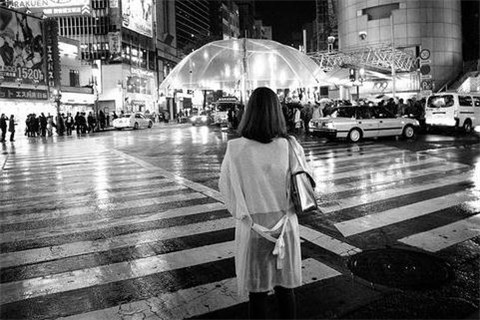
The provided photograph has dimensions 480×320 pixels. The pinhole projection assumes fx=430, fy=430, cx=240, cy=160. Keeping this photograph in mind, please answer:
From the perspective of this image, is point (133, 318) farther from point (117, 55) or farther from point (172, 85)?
point (117, 55)

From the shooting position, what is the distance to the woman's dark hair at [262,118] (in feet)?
9.26

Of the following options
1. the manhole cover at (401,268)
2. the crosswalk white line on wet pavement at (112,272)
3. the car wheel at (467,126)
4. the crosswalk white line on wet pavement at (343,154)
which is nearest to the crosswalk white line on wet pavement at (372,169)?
the crosswalk white line on wet pavement at (343,154)

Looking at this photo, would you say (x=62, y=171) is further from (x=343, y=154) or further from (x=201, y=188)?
(x=343, y=154)

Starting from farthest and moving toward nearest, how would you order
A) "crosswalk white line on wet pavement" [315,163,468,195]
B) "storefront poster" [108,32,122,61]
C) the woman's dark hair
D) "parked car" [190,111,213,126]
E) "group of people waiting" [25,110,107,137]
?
"storefront poster" [108,32,122,61], "parked car" [190,111,213,126], "group of people waiting" [25,110,107,137], "crosswalk white line on wet pavement" [315,163,468,195], the woman's dark hair

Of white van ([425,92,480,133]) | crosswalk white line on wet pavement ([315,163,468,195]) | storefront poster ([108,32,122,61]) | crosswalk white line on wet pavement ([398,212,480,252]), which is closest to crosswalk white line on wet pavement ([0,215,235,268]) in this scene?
crosswalk white line on wet pavement ([398,212,480,252])

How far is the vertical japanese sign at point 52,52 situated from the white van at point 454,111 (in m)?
31.3

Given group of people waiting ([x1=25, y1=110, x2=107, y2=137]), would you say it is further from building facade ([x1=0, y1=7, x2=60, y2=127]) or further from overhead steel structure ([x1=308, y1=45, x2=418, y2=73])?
overhead steel structure ([x1=308, y1=45, x2=418, y2=73])

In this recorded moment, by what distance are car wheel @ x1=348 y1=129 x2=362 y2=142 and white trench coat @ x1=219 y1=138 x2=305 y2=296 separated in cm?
1640

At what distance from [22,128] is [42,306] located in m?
37.1

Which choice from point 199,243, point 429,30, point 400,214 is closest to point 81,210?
point 199,243

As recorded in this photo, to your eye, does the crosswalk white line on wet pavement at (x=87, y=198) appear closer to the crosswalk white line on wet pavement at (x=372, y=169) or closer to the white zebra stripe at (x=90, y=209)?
the white zebra stripe at (x=90, y=209)

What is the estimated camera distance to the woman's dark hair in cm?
282

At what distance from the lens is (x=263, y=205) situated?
9.45ft

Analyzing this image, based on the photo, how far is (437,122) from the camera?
889 inches
